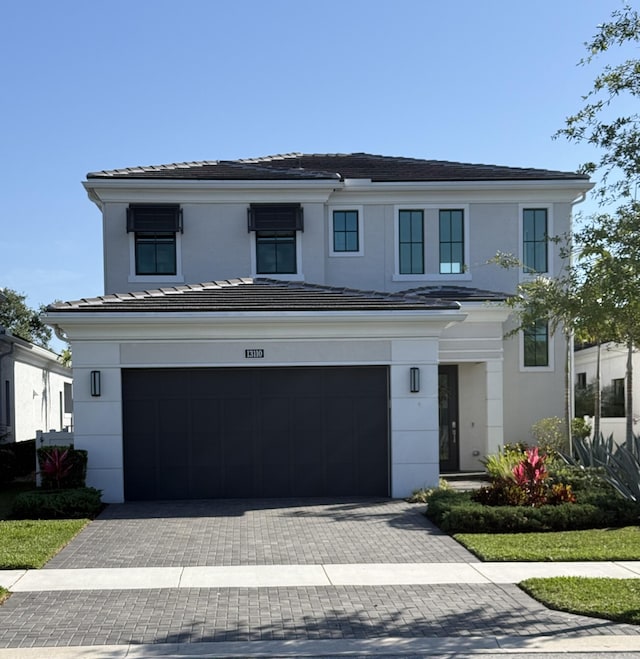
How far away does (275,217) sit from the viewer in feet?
71.9

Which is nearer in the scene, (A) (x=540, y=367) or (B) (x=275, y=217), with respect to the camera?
(B) (x=275, y=217)

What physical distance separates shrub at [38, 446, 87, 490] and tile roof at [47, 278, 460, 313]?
8.49 ft

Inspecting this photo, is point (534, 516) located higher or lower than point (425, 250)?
lower

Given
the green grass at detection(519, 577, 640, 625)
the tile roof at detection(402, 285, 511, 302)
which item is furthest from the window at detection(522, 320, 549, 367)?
the green grass at detection(519, 577, 640, 625)

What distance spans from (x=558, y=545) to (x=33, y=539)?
7279mm

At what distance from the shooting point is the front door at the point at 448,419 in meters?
21.2

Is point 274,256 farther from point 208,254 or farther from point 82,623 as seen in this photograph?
point 82,623

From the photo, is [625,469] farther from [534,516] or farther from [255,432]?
[255,432]

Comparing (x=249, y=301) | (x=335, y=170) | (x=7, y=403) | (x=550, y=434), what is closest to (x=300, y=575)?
(x=249, y=301)

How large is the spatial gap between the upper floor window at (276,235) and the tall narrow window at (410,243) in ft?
9.06

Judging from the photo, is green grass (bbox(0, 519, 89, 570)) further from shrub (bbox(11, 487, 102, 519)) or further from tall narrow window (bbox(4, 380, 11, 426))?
tall narrow window (bbox(4, 380, 11, 426))

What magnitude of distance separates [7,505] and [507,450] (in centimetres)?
1129

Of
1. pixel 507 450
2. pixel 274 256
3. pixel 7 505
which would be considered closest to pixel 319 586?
pixel 7 505

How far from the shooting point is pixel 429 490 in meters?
16.5
